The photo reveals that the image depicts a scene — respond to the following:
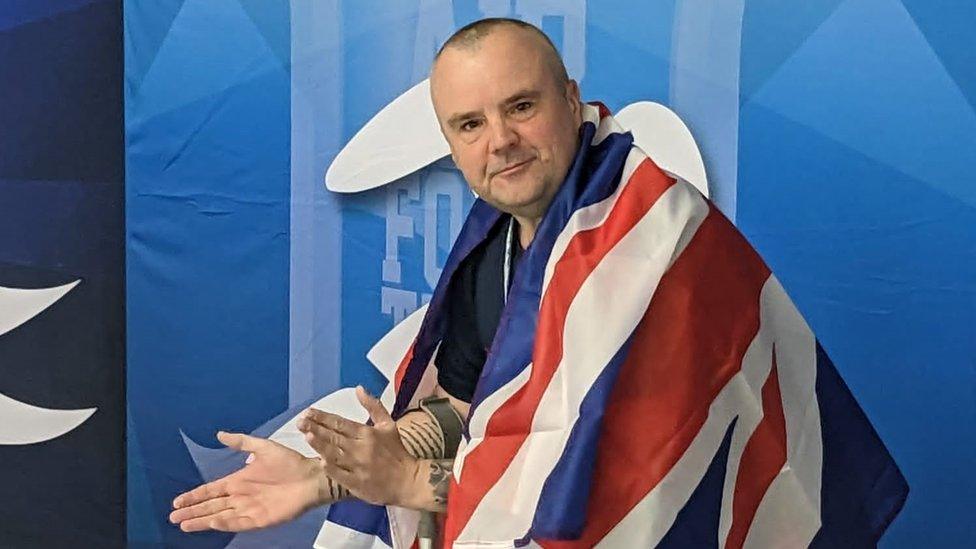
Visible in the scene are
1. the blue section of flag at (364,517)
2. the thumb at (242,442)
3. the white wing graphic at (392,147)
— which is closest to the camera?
the thumb at (242,442)

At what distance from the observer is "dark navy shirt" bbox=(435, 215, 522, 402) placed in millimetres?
1613

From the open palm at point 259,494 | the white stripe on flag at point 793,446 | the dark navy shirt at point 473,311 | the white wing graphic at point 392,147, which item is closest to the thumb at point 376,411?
the open palm at point 259,494

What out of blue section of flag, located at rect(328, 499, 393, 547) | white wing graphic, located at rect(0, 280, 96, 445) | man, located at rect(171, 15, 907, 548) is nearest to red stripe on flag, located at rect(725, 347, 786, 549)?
man, located at rect(171, 15, 907, 548)

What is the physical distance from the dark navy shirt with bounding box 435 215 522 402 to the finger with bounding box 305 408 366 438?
0.29 metres

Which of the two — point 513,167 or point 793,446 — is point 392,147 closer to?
point 513,167

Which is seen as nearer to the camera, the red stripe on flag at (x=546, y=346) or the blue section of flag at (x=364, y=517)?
the red stripe on flag at (x=546, y=346)

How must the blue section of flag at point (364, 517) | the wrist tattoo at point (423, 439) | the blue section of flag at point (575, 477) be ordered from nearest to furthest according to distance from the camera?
the blue section of flag at point (575, 477)
the wrist tattoo at point (423, 439)
the blue section of flag at point (364, 517)

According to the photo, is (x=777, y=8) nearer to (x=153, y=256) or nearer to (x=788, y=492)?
(x=788, y=492)

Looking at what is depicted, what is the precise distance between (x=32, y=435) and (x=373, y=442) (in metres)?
1.73

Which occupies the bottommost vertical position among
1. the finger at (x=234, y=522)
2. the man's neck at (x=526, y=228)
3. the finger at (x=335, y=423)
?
the finger at (x=234, y=522)

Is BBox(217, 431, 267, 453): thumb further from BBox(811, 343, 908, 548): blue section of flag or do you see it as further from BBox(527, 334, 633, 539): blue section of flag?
BBox(811, 343, 908, 548): blue section of flag

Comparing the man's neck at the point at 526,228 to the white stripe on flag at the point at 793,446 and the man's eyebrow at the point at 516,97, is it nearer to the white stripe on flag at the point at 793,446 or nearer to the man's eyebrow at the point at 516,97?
the man's eyebrow at the point at 516,97

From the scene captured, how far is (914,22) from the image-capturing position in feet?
5.91

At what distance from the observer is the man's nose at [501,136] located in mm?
1411
